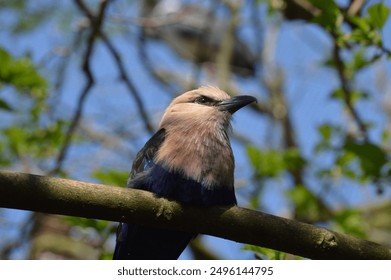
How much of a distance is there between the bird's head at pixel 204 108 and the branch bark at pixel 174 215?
1114mm

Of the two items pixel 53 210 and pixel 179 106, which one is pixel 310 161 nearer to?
pixel 179 106

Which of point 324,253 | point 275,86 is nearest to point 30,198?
point 324,253

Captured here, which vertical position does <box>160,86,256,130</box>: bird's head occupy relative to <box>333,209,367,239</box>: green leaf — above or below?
above

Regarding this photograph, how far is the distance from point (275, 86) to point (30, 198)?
7618mm

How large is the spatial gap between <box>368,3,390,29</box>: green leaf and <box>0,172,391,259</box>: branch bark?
154 centimetres

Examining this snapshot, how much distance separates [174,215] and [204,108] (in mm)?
1443

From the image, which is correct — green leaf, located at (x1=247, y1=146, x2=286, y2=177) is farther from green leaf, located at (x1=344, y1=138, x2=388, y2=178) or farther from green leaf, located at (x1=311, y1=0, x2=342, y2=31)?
green leaf, located at (x1=311, y1=0, x2=342, y2=31)

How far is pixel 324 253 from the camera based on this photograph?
357cm

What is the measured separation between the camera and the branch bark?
324 cm

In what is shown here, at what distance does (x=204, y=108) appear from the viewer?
4.99 meters

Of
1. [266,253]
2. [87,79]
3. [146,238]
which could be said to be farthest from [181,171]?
[87,79]

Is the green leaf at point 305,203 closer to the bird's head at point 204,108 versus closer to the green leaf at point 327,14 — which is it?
the bird's head at point 204,108

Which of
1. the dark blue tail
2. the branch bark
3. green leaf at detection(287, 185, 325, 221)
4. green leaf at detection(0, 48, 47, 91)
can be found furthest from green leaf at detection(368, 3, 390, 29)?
green leaf at detection(287, 185, 325, 221)

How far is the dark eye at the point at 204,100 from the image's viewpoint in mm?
5102
